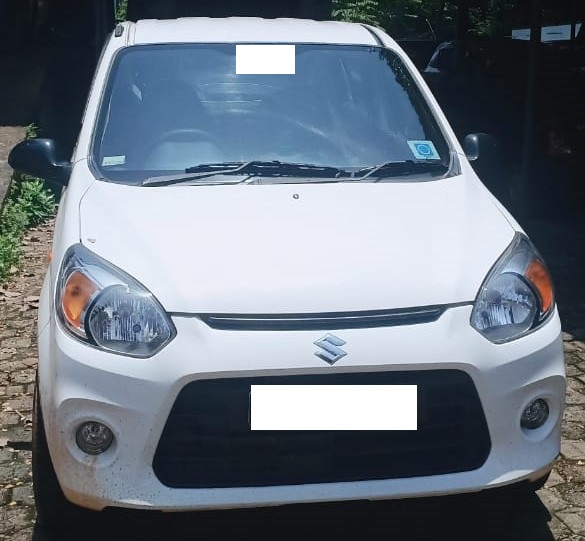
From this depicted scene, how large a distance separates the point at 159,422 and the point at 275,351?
1.30ft

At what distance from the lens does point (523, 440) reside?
339 cm

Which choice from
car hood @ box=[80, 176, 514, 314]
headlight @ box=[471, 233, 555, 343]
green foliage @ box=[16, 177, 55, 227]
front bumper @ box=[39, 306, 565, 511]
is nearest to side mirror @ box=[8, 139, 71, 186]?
car hood @ box=[80, 176, 514, 314]

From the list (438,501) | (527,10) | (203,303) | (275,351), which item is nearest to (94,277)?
(203,303)

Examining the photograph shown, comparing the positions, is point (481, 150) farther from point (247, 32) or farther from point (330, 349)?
point (330, 349)

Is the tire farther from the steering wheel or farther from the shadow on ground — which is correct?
the steering wheel

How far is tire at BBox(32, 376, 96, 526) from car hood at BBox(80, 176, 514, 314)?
2.03 feet

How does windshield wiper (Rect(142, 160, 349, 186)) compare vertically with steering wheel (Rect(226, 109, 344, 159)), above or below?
below

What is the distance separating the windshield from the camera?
430 cm

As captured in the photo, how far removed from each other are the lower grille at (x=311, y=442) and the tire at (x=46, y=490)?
0.49 meters

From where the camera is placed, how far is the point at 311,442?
3285 millimetres

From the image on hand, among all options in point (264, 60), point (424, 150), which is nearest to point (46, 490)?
point (424, 150)

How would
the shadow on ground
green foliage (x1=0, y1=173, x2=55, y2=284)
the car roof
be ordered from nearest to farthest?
the shadow on ground < the car roof < green foliage (x1=0, y1=173, x2=55, y2=284)

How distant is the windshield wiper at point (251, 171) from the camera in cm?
411

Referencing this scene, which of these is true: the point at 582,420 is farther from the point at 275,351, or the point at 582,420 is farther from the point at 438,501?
the point at 275,351
